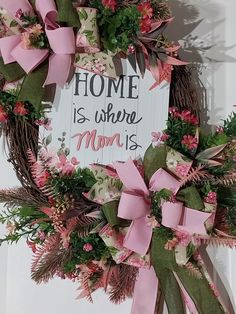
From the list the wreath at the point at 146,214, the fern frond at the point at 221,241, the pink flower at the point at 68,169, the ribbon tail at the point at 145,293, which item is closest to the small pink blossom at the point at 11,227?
the wreath at the point at 146,214

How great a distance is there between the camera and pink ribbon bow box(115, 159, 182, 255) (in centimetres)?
95

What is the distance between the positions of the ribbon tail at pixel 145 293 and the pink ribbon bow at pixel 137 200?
2.5 inches

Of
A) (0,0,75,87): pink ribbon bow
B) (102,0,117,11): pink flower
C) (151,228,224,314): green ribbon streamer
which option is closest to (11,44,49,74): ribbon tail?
(0,0,75,87): pink ribbon bow

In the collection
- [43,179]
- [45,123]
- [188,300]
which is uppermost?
[45,123]

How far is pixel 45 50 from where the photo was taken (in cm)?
99

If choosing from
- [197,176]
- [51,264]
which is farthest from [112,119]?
[51,264]

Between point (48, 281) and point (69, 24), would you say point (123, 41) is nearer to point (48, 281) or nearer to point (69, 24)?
point (69, 24)

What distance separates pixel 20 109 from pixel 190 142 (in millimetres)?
314

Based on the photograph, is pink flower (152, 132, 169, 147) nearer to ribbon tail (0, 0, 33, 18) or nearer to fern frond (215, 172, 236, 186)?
fern frond (215, 172, 236, 186)

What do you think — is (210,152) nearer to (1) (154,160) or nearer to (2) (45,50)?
(1) (154,160)

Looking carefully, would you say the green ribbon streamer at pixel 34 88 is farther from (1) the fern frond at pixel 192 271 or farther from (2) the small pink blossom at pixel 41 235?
(1) the fern frond at pixel 192 271

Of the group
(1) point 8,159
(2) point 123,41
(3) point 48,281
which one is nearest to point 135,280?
(3) point 48,281

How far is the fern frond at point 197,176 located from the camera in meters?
0.95

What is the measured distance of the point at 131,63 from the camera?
40.1 inches
